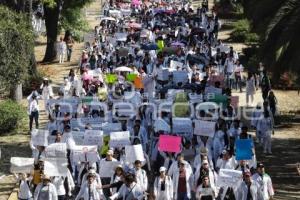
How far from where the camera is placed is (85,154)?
1630 centimetres

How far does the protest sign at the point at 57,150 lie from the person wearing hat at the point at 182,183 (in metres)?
2.45

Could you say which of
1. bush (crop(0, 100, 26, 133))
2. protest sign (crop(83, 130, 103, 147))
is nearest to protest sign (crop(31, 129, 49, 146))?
protest sign (crop(83, 130, 103, 147))

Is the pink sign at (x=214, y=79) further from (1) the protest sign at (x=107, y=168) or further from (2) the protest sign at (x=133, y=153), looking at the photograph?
(1) the protest sign at (x=107, y=168)

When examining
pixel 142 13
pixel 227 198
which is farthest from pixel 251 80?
pixel 142 13

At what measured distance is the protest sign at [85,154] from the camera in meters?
16.2

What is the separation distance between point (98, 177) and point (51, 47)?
26.6 metres

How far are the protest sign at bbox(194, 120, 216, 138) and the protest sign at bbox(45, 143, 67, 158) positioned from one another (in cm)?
359

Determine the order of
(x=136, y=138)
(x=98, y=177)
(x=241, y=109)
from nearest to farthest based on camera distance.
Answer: (x=98, y=177) < (x=136, y=138) < (x=241, y=109)

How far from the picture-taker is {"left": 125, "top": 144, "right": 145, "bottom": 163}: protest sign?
15.7m

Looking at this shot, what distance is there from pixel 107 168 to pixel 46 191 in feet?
6.28

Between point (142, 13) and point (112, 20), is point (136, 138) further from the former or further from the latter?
point (142, 13)

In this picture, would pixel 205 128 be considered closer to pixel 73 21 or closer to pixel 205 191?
pixel 205 191

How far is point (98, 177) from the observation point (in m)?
14.6

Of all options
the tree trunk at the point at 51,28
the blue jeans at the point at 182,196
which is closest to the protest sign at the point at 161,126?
the blue jeans at the point at 182,196
